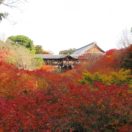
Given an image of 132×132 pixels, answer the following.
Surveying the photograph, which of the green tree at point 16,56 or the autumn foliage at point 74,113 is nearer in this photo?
the autumn foliage at point 74,113

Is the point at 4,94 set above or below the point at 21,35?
below

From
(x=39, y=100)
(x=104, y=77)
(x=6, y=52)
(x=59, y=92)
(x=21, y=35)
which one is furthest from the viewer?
(x=21, y=35)

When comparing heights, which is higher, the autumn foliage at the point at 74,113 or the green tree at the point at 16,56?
the green tree at the point at 16,56

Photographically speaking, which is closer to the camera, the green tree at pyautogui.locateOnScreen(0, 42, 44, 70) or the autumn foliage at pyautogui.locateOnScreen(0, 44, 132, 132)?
the autumn foliage at pyautogui.locateOnScreen(0, 44, 132, 132)

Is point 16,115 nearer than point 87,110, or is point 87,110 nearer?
point 16,115

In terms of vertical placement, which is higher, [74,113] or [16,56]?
[16,56]

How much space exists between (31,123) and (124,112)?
2.61 m

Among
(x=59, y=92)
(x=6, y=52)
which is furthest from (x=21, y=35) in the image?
(x=59, y=92)

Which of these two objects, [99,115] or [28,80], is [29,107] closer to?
[99,115]

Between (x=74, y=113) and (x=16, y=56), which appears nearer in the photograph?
(x=74, y=113)

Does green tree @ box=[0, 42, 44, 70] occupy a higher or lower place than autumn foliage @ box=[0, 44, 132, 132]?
higher

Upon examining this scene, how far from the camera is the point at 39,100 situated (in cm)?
1161

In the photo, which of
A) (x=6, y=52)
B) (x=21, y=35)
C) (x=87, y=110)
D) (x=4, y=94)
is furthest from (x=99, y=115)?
(x=21, y=35)

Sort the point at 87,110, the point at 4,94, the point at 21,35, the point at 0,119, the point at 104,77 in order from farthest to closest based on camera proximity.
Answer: the point at 21,35
the point at 104,77
the point at 4,94
the point at 87,110
the point at 0,119
